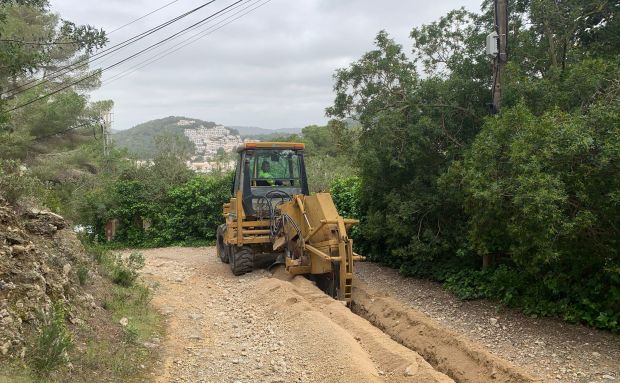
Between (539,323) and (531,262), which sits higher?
(531,262)

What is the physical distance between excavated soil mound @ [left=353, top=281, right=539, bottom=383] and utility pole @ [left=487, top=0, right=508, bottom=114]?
14.2 ft

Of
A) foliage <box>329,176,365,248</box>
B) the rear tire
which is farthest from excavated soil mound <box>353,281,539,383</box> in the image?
foliage <box>329,176,365,248</box>

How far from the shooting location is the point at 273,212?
37.8ft

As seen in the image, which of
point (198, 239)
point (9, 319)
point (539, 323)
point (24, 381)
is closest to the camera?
point (24, 381)

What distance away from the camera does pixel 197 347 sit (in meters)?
6.75

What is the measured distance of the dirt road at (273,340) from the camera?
5602 mm

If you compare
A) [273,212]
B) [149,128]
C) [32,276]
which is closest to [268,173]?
[273,212]

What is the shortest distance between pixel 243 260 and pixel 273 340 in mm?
4860

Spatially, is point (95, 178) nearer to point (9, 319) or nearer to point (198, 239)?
point (198, 239)

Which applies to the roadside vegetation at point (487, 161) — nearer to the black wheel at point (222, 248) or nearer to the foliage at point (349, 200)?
the foliage at point (349, 200)

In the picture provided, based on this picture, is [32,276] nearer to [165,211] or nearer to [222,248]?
[222,248]

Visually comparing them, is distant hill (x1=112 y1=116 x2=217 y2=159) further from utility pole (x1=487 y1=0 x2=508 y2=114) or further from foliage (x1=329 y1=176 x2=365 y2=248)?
utility pole (x1=487 y1=0 x2=508 y2=114)

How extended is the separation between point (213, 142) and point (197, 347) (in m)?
102

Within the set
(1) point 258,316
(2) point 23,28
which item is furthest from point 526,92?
(2) point 23,28
